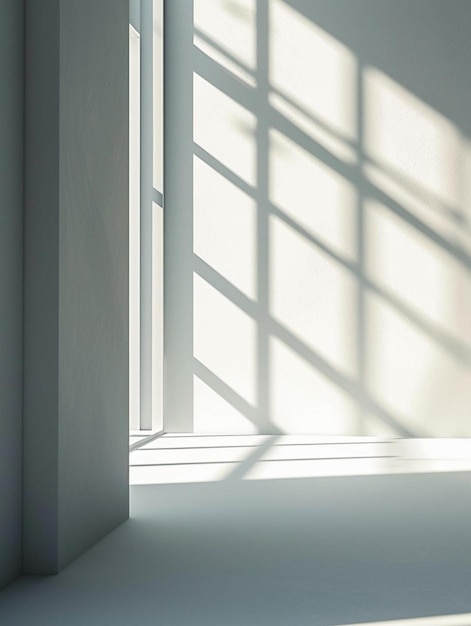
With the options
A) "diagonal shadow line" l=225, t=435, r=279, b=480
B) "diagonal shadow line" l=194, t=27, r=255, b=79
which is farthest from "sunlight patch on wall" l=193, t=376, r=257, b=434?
"diagonal shadow line" l=194, t=27, r=255, b=79

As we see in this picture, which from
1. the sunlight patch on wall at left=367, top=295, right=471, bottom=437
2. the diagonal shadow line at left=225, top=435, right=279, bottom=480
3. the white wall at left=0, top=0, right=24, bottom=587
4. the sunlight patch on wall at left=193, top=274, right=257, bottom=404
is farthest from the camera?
the sunlight patch on wall at left=193, top=274, right=257, bottom=404

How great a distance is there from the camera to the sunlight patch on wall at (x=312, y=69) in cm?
816

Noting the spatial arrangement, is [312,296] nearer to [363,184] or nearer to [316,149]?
[363,184]

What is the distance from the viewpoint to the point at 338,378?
806cm

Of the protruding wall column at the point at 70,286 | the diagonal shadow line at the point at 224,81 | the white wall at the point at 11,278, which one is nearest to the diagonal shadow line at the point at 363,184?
the diagonal shadow line at the point at 224,81

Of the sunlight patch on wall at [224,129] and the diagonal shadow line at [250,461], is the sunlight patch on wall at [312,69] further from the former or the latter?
the diagonal shadow line at [250,461]

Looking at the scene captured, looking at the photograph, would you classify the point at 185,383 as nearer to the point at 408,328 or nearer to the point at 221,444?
the point at 221,444

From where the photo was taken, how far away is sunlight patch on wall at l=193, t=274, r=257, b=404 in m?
8.17

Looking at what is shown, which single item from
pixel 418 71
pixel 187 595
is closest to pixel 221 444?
pixel 418 71

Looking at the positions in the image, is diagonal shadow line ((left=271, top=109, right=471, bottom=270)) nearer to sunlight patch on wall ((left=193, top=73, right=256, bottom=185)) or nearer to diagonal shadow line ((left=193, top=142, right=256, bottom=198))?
sunlight patch on wall ((left=193, top=73, right=256, bottom=185))

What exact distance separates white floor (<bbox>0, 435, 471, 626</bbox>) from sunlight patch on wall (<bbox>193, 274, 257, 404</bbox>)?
1911 millimetres

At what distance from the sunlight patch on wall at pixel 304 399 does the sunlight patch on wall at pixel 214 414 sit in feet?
0.94

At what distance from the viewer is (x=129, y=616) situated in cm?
286

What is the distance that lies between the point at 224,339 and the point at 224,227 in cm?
95
